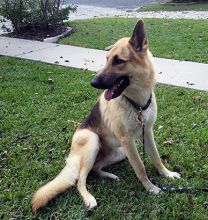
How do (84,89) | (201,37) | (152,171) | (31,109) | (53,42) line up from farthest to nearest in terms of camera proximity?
(53,42)
(201,37)
(84,89)
(31,109)
(152,171)

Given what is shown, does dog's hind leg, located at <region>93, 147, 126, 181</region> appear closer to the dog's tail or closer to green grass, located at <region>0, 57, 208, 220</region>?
green grass, located at <region>0, 57, 208, 220</region>

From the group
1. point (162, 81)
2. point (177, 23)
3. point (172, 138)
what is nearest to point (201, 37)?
point (177, 23)

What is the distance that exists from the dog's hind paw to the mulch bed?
7974 mm

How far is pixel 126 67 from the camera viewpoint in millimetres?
3400

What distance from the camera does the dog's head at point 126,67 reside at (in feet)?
11.1

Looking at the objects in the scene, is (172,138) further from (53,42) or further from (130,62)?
(53,42)

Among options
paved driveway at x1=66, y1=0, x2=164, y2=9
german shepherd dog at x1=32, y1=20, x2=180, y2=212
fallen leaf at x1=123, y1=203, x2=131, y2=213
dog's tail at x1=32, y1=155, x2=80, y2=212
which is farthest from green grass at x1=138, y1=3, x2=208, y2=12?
fallen leaf at x1=123, y1=203, x2=131, y2=213

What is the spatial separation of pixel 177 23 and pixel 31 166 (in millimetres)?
9273

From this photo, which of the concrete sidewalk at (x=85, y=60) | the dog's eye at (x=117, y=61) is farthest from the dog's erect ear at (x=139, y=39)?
the concrete sidewalk at (x=85, y=60)

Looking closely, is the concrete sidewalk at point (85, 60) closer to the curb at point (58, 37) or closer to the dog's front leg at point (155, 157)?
the curb at point (58, 37)

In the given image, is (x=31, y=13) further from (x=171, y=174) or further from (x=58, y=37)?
(x=171, y=174)

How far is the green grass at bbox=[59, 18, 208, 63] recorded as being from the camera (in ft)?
27.2

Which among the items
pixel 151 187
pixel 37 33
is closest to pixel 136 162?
pixel 151 187

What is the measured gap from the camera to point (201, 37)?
31.8ft
